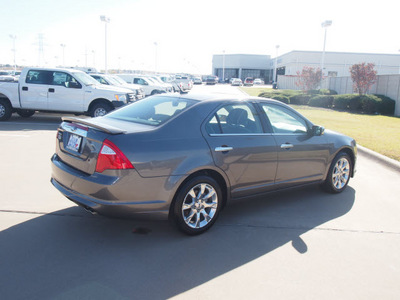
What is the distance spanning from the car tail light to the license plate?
470 millimetres

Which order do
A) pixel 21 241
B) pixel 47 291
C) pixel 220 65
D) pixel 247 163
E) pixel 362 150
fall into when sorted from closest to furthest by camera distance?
pixel 47 291, pixel 21 241, pixel 247 163, pixel 362 150, pixel 220 65

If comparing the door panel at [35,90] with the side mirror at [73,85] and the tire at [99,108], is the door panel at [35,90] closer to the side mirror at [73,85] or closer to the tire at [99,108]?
the side mirror at [73,85]

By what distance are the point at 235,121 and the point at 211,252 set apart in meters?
1.79

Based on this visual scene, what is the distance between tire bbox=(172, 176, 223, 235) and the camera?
402 centimetres

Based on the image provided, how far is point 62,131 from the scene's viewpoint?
14.4 feet

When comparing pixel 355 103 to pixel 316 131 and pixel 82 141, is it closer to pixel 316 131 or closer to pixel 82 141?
pixel 316 131

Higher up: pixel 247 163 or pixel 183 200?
pixel 247 163

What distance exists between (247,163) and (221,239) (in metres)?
1.01

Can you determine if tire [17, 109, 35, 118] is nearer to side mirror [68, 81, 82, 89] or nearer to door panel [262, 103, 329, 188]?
side mirror [68, 81, 82, 89]

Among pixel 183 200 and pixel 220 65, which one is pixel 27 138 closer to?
pixel 183 200

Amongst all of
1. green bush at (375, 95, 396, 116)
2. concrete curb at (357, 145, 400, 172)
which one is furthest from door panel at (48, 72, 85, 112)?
green bush at (375, 95, 396, 116)

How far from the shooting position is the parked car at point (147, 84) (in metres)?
25.3

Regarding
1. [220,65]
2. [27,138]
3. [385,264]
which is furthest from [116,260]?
[220,65]

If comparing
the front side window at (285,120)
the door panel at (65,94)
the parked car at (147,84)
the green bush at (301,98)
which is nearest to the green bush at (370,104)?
the green bush at (301,98)
